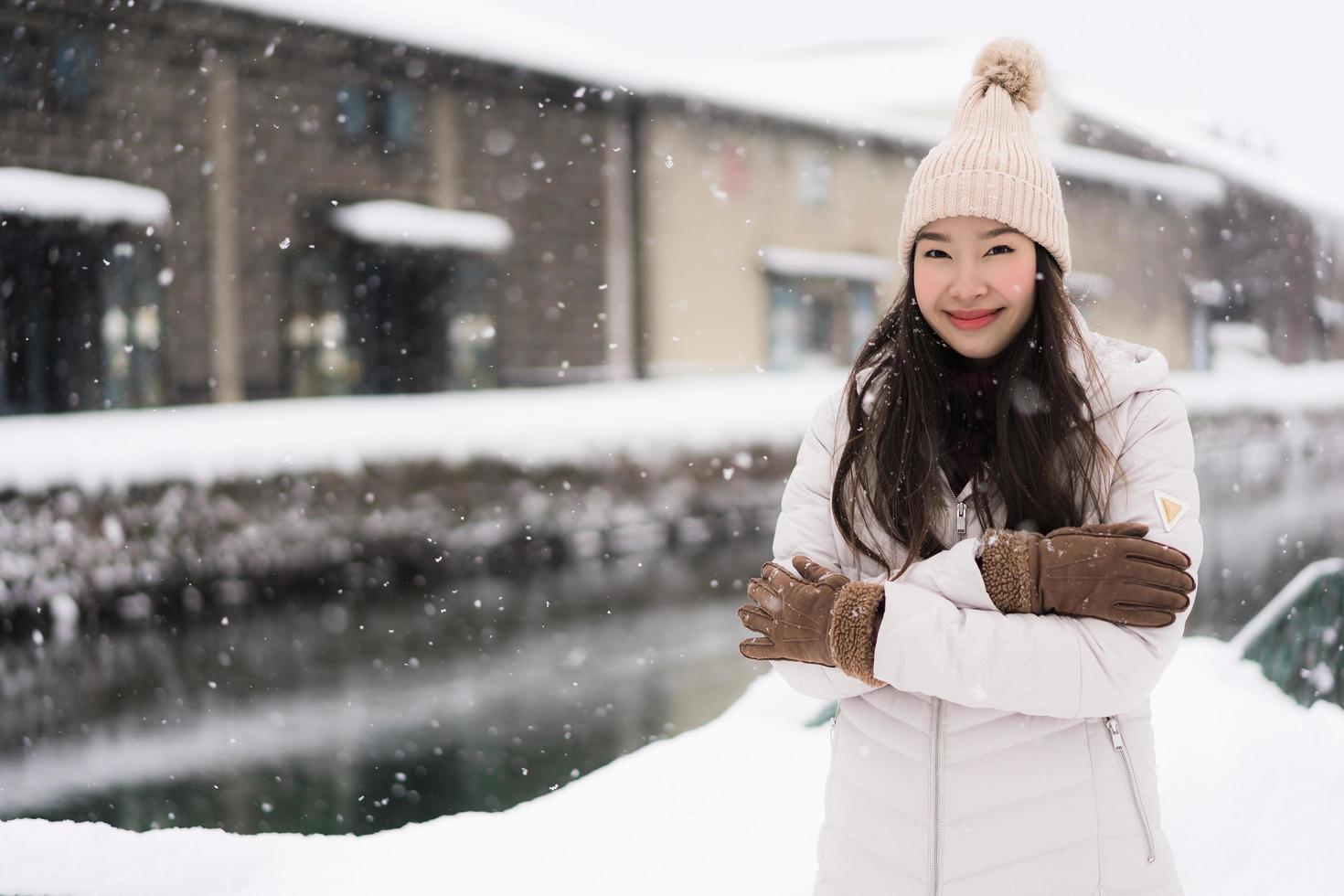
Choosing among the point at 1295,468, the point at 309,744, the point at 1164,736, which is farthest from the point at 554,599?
the point at 1295,468

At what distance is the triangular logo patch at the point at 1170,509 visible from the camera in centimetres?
139

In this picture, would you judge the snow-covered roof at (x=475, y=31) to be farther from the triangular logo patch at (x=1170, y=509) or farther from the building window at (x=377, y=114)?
the triangular logo patch at (x=1170, y=509)

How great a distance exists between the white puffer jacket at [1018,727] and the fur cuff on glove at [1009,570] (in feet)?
0.05

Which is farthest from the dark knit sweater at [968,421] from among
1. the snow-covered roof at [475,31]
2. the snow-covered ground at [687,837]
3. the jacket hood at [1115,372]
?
the snow-covered roof at [475,31]

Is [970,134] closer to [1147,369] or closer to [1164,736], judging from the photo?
[1147,369]

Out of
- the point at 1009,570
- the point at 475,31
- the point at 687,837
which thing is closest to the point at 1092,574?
the point at 1009,570

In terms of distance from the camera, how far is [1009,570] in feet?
4.48

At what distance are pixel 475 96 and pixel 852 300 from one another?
760 centimetres

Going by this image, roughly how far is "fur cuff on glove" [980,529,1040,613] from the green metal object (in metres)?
3.15

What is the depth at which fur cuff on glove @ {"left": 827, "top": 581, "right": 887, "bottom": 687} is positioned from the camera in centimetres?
137

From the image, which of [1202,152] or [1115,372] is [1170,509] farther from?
[1202,152]

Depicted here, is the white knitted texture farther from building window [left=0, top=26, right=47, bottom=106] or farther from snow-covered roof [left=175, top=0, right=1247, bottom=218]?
building window [left=0, top=26, right=47, bottom=106]

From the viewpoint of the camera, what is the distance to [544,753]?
17.4 feet

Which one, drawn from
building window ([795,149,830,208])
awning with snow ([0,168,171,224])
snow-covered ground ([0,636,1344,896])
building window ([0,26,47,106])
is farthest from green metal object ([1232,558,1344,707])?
building window ([795,149,830,208])
